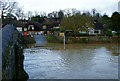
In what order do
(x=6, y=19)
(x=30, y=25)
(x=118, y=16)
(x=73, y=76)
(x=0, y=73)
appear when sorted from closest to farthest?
(x=0, y=73)
(x=73, y=76)
(x=6, y=19)
(x=118, y=16)
(x=30, y=25)

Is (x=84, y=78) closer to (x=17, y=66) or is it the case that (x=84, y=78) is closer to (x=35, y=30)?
(x=17, y=66)

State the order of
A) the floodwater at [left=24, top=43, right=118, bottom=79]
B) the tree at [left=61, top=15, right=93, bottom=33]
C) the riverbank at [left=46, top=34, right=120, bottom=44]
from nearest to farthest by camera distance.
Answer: the floodwater at [left=24, top=43, right=118, bottom=79], the riverbank at [left=46, top=34, right=120, bottom=44], the tree at [left=61, top=15, right=93, bottom=33]

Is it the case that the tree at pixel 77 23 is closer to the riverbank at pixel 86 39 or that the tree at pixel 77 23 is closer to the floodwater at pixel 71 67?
the riverbank at pixel 86 39

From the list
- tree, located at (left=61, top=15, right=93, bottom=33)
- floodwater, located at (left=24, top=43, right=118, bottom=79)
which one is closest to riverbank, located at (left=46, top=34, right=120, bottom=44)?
tree, located at (left=61, top=15, right=93, bottom=33)

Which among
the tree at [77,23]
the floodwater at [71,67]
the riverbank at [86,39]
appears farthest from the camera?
the tree at [77,23]

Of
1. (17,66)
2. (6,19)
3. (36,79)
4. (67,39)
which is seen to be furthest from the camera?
(6,19)

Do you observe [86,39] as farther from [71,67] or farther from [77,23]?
[71,67]

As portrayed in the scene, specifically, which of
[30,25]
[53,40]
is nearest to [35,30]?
[30,25]

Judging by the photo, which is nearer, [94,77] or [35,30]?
[94,77]

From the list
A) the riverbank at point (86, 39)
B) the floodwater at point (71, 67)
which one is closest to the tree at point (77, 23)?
the riverbank at point (86, 39)

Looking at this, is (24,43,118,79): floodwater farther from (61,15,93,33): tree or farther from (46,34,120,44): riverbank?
(61,15,93,33): tree

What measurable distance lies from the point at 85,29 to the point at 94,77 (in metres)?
31.0

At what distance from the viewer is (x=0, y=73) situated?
427cm

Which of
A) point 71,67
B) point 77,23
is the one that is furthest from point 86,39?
point 71,67
